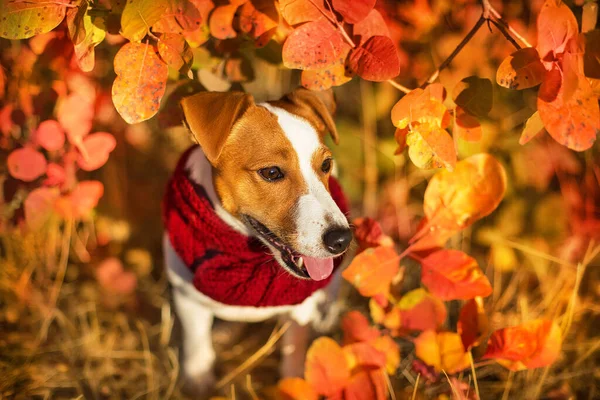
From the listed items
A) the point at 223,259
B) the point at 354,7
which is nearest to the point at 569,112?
the point at 354,7

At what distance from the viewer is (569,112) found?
1495 millimetres

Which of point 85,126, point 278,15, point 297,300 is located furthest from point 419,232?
point 85,126

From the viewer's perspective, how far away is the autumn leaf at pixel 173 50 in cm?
152

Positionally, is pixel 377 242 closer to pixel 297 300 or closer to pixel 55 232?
pixel 297 300

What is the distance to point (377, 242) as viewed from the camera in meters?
1.92

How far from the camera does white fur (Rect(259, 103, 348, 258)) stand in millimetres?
1676

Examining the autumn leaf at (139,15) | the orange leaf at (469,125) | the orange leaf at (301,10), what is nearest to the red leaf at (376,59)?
the orange leaf at (301,10)

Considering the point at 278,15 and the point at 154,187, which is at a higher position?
the point at 278,15

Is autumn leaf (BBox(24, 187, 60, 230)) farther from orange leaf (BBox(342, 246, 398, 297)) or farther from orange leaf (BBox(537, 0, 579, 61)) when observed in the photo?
orange leaf (BBox(537, 0, 579, 61))

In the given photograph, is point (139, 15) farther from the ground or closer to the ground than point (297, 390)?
farther from the ground

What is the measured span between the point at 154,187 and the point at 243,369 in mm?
1291

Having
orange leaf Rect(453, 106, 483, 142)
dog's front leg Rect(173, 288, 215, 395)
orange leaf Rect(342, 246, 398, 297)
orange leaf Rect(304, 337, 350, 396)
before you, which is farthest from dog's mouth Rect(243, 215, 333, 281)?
orange leaf Rect(453, 106, 483, 142)

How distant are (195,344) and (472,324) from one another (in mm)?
1079

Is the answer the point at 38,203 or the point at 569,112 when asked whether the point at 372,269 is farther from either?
the point at 38,203
